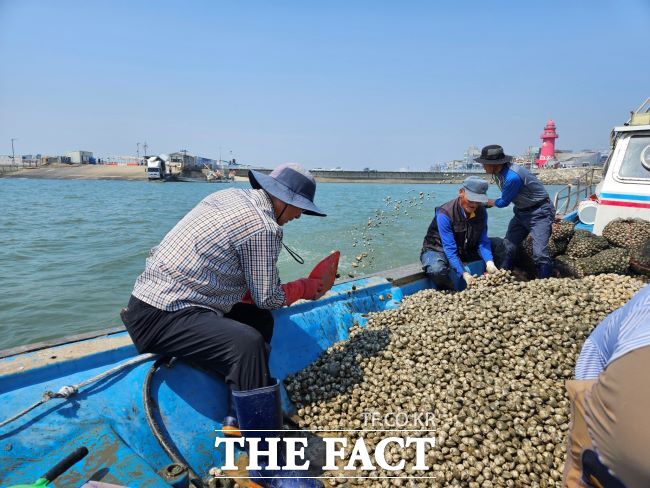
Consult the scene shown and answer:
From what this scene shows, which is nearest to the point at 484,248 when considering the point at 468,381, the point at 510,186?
the point at 510,186

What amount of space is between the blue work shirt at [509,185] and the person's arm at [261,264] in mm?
3917

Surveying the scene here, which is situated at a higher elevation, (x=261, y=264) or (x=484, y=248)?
(x=261, y=264)

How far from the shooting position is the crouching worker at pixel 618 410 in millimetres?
1081

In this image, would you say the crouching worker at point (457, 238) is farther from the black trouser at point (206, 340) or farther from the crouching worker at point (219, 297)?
the black trouser at point (206, 340)

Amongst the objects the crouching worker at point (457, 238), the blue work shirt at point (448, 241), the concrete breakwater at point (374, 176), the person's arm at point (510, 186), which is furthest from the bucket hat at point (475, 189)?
the concrete breakwater at point (374, 176)

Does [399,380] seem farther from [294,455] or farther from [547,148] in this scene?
[547,148]

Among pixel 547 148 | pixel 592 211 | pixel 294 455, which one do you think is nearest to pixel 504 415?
pixel 294 455

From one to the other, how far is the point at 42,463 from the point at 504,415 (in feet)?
8.23

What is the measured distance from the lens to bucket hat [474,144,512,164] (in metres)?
5.27

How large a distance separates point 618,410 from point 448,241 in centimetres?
383

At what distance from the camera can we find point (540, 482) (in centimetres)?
230

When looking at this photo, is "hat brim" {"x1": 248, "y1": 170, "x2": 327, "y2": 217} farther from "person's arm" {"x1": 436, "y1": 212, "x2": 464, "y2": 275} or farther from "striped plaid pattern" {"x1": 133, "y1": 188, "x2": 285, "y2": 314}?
"person's arm" {"x1": 436, "y1": 212, "x2": 464, "y2": 275}

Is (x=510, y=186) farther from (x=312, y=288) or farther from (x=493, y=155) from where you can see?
(x=312, y=288)

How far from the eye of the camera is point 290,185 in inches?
102
